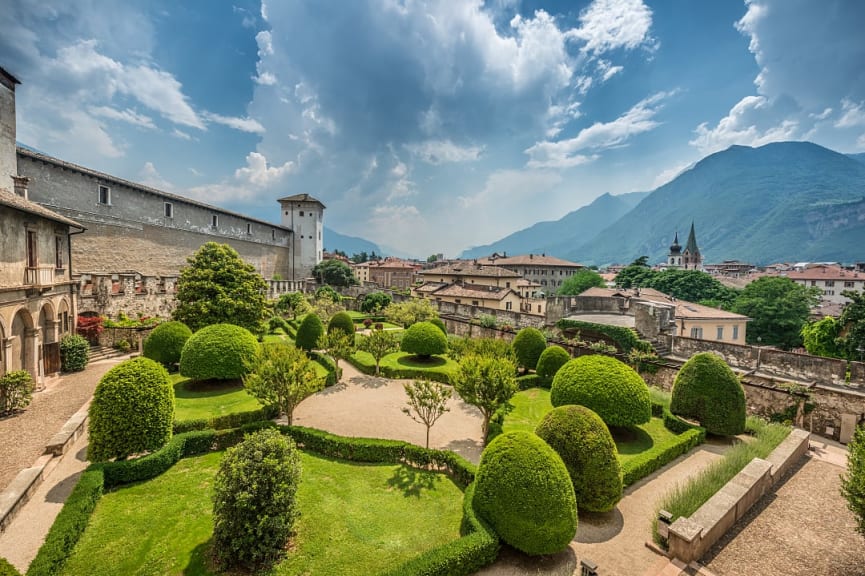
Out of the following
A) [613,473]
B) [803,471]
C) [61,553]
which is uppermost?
[613,473]

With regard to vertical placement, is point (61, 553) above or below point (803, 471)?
above

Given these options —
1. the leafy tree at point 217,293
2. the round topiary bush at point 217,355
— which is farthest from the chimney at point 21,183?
the round topiary bush at point 217,355

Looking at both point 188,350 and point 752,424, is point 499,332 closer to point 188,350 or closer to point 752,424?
point 752,424

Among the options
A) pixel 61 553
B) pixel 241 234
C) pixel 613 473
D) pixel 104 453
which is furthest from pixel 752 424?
pixel 241 234

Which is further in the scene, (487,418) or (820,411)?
(820,411)

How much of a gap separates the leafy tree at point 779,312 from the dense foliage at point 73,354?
56.7m

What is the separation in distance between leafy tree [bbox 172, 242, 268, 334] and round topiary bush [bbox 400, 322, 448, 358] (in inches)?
364

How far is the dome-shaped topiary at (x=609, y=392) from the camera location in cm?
1130

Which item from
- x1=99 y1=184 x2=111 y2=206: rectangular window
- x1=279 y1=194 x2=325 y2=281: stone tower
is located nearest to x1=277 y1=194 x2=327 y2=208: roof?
x1=279 y1=194 x2=325 y2=281: stone tower

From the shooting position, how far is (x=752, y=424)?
12.9m

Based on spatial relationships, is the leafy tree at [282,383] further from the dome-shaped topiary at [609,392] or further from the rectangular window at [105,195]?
the rectangular window at [105,195]

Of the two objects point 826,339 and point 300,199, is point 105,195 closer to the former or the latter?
point 300,199

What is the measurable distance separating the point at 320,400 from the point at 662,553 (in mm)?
12346

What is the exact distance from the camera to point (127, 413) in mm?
8750
